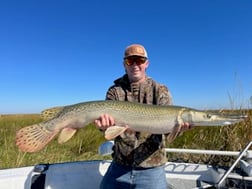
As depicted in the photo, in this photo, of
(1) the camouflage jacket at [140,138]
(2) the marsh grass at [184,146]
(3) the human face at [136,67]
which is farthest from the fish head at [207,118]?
(2) the marsh grass at [184,146]

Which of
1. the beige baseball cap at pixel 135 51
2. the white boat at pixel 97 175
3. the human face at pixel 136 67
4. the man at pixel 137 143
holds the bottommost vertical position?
the white boat at pixel 97 175

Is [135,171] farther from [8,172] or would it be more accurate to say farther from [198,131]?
[198,131]

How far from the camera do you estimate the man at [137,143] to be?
111 inches

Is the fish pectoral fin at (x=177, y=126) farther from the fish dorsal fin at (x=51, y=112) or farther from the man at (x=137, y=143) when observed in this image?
the fish dorsal fin at (x=51, y=112)

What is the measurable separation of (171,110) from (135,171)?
60 centimetres

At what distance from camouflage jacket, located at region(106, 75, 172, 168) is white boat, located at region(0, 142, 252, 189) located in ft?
2.83

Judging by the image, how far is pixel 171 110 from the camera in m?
2.85

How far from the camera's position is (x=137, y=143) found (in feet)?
9.40

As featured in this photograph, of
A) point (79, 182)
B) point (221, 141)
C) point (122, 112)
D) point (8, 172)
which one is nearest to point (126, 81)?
point (122, 112)

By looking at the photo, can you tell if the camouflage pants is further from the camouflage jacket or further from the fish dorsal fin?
the fish dorsal fin

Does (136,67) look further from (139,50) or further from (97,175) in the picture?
(97,175)

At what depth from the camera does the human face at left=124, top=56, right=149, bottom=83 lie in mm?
2844

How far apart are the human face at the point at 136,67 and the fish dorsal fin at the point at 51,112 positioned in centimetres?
66

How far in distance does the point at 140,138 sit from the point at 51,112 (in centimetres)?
80
